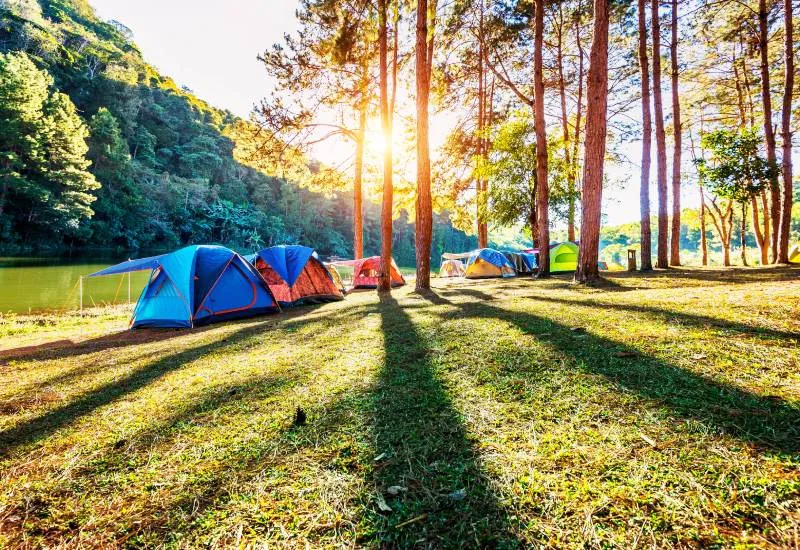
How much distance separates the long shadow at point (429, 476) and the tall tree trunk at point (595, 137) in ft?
20.2

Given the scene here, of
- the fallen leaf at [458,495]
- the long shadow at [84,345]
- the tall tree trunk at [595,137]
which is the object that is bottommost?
the long shadow at [84,345]

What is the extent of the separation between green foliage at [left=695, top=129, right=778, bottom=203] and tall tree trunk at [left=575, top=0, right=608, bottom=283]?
770cm

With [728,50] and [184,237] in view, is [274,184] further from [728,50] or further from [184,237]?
[728,50]

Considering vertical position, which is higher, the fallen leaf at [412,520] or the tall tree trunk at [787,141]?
the tall tree trunk at [787,141]

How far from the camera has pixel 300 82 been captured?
1283cm

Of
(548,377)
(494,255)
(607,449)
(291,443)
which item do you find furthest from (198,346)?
(494,255)

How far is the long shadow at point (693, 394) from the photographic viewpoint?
1543mm

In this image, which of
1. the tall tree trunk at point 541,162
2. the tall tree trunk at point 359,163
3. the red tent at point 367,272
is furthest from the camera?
the red tent at point 367,272

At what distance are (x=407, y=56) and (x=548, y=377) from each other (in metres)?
13.9

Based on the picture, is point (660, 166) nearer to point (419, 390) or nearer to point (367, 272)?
point (367, 272)

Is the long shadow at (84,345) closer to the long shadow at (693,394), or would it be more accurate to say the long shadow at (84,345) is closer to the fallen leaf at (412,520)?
the fallen leaf at (412,520)

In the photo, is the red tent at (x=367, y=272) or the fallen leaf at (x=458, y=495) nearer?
the fallen leaf at (x=458, y=495)

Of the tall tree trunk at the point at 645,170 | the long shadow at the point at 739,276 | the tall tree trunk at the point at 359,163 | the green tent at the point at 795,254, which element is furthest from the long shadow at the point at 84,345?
the green tent at the point at 795,254

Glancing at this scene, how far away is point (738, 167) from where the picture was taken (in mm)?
11328
